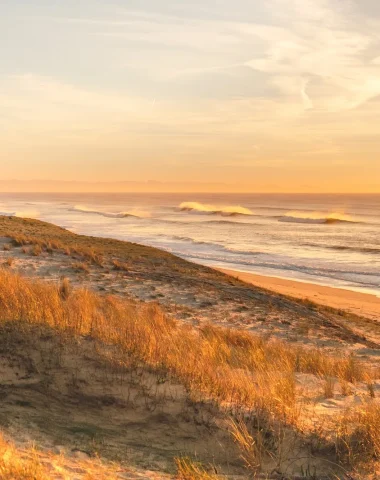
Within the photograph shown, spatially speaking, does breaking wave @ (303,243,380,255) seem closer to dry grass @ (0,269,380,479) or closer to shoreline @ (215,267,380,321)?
shoreline @ (215,267,380,321)

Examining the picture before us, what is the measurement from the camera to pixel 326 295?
65.6 ft

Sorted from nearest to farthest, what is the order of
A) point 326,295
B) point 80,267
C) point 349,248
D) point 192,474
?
1. point 192,474
2. point 80,267
3. point 326,295
4. point 349,248

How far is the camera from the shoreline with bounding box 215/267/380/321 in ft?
57.1

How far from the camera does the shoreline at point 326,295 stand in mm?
17406

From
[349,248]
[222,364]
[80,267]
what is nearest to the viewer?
[222,364]

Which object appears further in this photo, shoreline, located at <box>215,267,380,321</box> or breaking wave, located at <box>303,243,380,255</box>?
breaking wave, located at <box>303,243,380,255</box>

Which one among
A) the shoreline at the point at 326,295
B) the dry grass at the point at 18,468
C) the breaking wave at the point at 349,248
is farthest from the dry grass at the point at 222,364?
the breaking wave at the point at 349,248

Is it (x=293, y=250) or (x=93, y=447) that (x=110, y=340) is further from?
(x=293, y=250)

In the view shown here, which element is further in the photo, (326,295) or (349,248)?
(349,248)

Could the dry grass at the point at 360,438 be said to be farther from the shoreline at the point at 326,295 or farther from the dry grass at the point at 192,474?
the shoreline at the point at 326,295

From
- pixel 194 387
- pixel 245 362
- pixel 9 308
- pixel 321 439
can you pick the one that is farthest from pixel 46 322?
pixel 321 439

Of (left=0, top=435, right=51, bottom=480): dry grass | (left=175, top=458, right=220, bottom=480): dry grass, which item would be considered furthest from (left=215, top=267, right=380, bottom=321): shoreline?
(left=0, top=435, right=51, bottom=480): dry grass

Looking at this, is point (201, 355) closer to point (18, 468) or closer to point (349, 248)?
point (18, 468)

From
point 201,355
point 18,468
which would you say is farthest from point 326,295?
point 18,468
